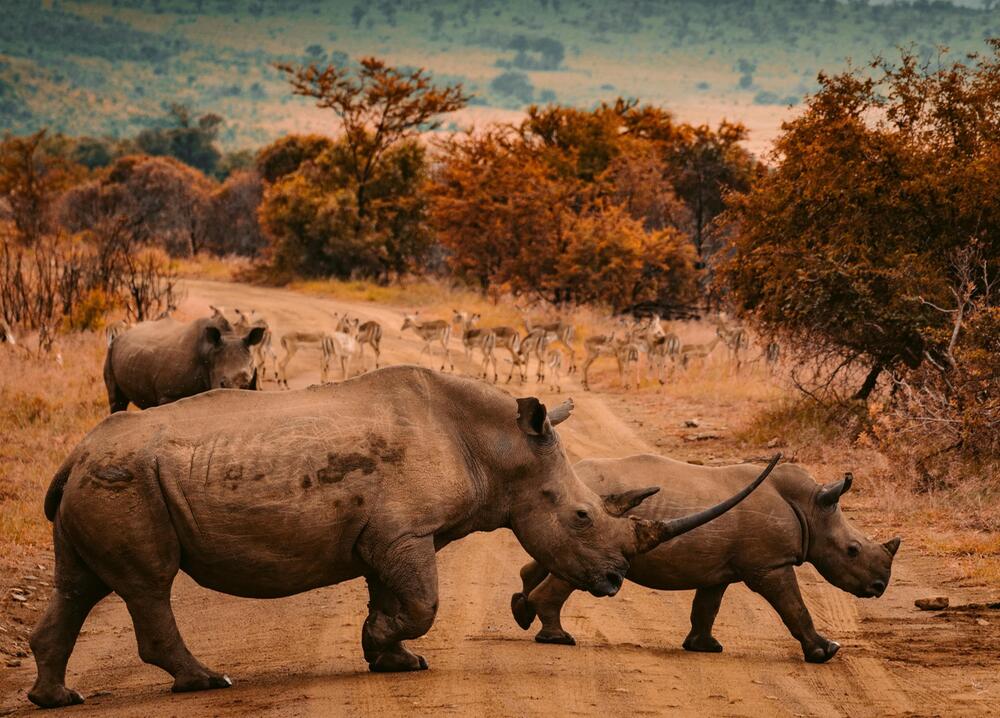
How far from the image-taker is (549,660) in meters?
8.33

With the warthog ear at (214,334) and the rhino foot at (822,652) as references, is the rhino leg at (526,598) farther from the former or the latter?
the warthog ear at (214,334)

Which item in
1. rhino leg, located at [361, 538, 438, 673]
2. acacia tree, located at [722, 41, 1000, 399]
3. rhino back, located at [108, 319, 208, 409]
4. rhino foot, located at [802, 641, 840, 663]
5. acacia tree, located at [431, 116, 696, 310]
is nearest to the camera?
rhino leg, located at [361, 538, 438, 673]

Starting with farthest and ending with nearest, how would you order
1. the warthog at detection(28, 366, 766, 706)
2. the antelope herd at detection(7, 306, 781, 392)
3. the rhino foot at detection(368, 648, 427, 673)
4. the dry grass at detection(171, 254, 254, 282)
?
the dry grass at detection(171, 254, 254, 282)
the antelope herd at detection(7, 306, 781, 392)
the rhino foot at detection(368, 648, 427, 673)
the warthog at detection(28, 366, 766, 706)

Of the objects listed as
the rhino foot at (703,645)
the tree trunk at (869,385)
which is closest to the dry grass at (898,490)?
the tree trunk at (869,385)

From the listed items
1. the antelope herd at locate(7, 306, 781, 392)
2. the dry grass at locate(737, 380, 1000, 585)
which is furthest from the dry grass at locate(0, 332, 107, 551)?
the dry grass at locate(737, 380, 1000, 585)

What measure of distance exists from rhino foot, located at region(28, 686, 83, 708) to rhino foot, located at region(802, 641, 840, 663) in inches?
167

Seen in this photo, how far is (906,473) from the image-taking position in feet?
49.7

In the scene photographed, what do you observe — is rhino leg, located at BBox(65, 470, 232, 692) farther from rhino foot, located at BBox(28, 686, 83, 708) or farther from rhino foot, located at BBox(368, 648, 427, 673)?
rhino foot, located at BBox(368, 648, 427, 673)

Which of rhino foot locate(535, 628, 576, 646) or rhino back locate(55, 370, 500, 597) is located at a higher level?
rhino back locate(55, 370, 500, 597)

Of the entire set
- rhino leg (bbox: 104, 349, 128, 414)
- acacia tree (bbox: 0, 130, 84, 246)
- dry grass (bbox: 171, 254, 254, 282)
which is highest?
rhino leg (bbox: 104, 349, 128, 414)

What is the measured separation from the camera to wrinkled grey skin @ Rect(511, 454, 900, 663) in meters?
8.90

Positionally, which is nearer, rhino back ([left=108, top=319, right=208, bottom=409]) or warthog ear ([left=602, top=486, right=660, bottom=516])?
warthog ear ([left=602, top=486, right=660, bottom=516])

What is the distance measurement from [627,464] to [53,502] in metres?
3.58

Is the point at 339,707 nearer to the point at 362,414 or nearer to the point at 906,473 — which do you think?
the point at 362,414
